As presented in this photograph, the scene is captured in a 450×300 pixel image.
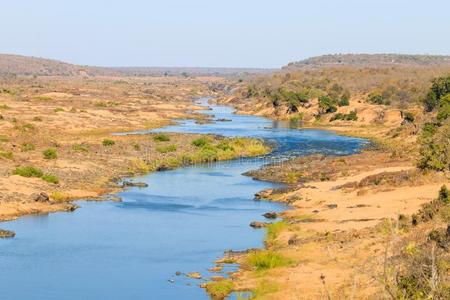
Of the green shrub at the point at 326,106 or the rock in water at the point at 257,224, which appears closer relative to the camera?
the rock in water at the point at 257,224

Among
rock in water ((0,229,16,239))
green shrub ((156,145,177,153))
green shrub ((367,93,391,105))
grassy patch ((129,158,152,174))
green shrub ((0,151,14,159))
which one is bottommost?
grassy patch ((129,158,152,174))

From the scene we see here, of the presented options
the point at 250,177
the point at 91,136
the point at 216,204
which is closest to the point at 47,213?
the point at 216,204

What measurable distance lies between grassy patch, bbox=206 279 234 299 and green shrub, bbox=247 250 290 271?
7.89 feet

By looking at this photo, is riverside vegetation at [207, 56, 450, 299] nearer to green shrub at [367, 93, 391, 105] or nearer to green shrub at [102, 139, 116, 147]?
green shrub at [102, 139, 116, 147]

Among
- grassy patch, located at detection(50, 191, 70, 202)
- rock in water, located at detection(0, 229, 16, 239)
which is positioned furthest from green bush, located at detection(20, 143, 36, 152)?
rock in water, located at detection(0, 229, 16, 239)

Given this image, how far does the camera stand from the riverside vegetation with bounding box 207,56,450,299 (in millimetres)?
18062

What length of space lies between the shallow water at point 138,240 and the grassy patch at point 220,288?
1.16 ft

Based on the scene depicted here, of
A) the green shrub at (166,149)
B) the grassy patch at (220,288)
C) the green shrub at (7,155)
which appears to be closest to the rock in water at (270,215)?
the grassy patch at (220,288)

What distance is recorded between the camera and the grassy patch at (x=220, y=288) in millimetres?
26859

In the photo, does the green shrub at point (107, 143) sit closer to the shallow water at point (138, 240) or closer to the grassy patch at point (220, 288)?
the shallow water at point (138, 240)

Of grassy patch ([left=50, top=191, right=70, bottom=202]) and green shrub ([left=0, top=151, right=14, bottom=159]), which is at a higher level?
green shrub ([left=0, top=151, right=14, bottom=159])

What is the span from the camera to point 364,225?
34875 mm

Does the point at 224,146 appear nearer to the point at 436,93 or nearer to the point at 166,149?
the point at 166,149

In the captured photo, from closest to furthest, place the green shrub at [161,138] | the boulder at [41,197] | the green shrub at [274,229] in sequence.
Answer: the green shrub at [274,229], the boulder at [41,197], the green shrub at [161,138]
